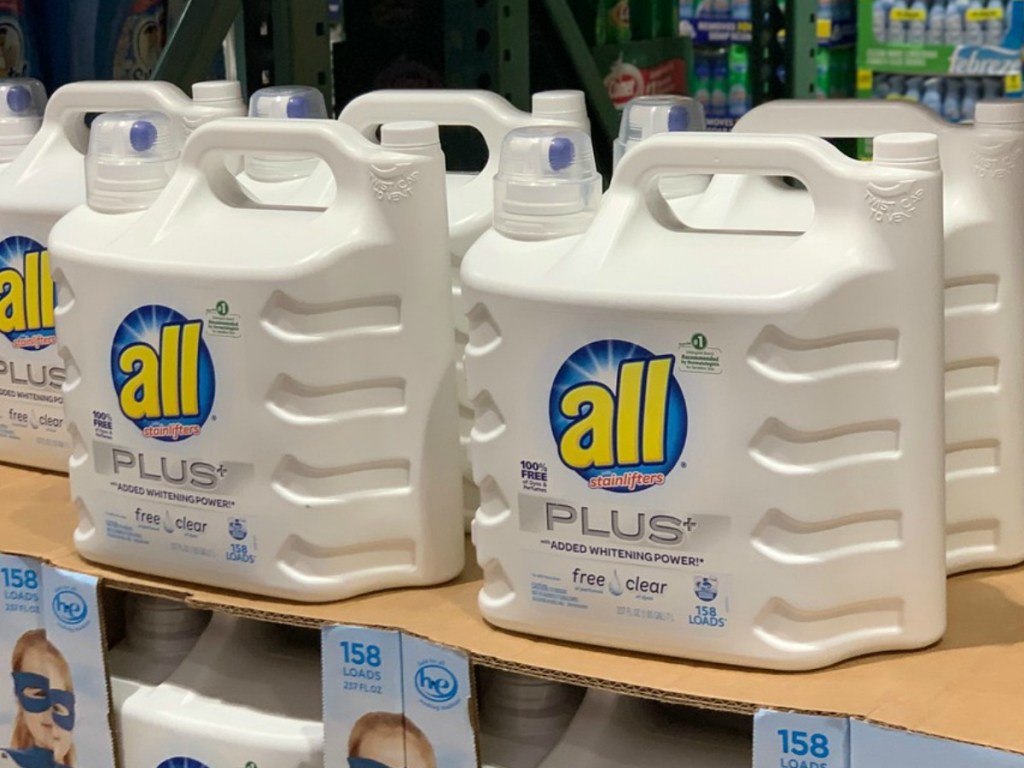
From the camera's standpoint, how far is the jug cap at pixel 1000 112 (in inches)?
48.9

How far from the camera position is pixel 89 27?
2309mm

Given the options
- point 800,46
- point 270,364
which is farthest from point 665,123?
point 800,46

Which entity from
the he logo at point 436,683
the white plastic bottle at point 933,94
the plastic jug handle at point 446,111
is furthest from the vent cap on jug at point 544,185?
the white plastic bottle at point 933,94

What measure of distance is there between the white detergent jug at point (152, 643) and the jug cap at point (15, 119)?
503 mm

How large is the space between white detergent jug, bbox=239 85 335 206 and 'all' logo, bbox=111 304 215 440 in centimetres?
21

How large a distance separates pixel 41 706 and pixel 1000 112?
941mm

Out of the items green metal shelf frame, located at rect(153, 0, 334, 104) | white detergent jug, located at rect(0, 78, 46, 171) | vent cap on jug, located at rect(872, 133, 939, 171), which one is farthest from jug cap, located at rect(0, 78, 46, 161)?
vent cap on jug, located at rect(872, 133, 939, 171)

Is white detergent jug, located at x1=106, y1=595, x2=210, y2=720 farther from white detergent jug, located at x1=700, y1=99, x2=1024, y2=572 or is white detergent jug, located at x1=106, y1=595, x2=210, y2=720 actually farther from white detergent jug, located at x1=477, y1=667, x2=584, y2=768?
white detergent jug, located at x1=700, y1=99, x2=1024, y2=572

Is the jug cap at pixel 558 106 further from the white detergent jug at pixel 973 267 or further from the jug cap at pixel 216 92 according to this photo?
the jug cap at pixel 216 92

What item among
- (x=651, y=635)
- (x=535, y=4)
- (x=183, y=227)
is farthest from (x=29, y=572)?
(x=535, y=4)

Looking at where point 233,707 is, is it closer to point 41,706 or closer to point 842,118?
point 41,706

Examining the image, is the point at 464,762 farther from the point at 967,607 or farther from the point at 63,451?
the point at 63,451

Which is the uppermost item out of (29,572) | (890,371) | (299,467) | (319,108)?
(319,108)

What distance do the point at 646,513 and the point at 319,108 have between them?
59 cm
